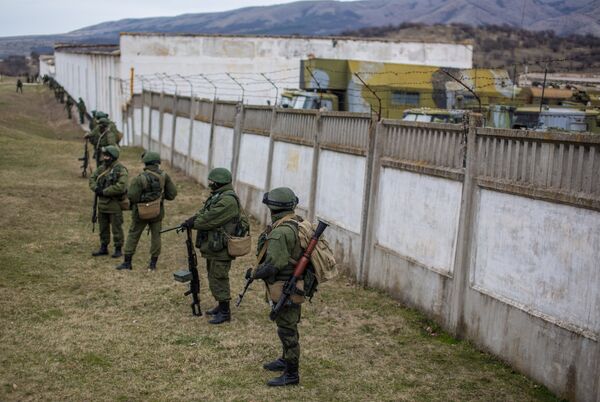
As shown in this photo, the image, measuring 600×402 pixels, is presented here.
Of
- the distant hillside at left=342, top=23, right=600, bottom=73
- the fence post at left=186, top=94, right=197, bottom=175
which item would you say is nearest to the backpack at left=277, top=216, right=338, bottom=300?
the fence post at left=186, top=94, right=197, bottom=175

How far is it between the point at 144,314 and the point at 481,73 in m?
19.7

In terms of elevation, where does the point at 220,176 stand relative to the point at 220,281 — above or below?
above

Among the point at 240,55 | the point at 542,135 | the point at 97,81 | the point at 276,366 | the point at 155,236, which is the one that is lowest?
the point at 276,366

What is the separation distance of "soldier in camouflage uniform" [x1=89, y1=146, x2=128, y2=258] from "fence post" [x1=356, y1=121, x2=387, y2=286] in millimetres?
3691

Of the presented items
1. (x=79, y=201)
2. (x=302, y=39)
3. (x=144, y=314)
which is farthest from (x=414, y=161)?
(x=302, y=39)

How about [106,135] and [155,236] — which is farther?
[106,135]

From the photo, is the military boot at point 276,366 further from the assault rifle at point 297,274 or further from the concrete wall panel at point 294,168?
the concrete wall panel at point 294,168

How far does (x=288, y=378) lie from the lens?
267 inches

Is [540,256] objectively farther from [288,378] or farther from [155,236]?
[155,236]

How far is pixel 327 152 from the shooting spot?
12.0 metres

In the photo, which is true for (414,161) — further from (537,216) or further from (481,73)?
(481,73)

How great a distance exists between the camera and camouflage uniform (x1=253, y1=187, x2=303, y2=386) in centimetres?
651

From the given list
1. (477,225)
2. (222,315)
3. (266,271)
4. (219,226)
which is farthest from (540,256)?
(222,315)

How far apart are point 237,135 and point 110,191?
6135mm
